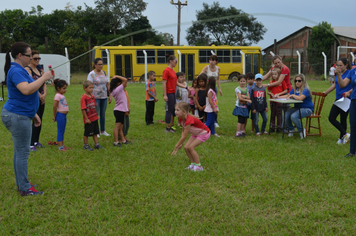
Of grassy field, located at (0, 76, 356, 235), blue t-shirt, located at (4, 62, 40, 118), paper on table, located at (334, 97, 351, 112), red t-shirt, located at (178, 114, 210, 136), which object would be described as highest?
blue t-shirt, located at (4, 62, 40, 118)

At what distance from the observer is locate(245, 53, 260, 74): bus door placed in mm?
23469

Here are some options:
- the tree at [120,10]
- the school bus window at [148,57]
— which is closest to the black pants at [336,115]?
the school bus window at [148,57]

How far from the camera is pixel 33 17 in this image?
35.3 meters

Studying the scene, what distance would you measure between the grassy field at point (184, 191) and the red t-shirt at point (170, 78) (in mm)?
1473

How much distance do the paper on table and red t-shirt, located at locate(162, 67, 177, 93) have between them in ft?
10.8

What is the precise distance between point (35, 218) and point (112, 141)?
3230mm

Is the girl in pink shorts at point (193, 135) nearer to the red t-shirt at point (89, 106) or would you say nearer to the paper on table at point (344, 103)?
the red t-shirt at point (89, 106)

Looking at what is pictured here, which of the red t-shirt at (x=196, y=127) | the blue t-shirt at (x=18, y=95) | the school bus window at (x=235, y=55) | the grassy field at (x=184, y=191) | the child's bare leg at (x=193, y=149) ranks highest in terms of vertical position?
the school bus window at (x=235, y=55)

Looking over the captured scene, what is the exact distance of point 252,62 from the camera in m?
23.5

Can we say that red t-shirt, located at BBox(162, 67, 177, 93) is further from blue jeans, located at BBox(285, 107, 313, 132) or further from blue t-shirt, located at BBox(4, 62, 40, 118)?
blue t-shirt, located at BBox(4, 62, 40, 118)

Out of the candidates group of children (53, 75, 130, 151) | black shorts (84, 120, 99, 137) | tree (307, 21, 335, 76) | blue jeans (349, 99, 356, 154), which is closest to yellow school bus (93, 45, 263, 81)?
tree (307, 21, 335, 76)

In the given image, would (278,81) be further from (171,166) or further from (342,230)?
(342,230)

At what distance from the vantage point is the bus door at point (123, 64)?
21.9 m

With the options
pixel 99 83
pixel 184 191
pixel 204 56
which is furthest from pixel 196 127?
pixel 204 56
